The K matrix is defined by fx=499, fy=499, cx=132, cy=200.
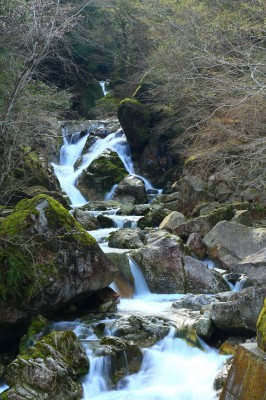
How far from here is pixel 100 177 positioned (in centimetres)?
1983

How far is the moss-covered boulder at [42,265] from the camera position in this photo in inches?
269

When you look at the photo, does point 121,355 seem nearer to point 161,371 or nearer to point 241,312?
point 161,371

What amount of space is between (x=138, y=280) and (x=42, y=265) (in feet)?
8.93

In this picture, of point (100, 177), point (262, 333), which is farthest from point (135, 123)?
point (262, 333)

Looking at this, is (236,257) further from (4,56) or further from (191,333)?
(4,56)

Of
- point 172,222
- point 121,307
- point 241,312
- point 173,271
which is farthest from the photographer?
point 172,222

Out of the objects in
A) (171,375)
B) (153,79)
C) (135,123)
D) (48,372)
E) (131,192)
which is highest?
(153,79)

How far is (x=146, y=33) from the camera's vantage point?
24516mm

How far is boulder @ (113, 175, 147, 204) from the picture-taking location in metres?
18.5

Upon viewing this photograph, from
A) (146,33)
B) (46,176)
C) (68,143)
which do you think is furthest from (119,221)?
(146,33)

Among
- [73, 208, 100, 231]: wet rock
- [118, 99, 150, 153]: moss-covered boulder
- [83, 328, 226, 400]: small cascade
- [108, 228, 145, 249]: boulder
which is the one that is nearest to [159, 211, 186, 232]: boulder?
[108, 228, 145, 249]: boulder

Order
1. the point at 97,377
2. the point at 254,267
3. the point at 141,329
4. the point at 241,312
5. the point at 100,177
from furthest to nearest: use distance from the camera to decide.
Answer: the point at 100,177
the point at 254,267
the point at 141,329
the point at 241,312
the point at 97,377

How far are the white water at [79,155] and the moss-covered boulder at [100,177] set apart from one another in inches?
11.9

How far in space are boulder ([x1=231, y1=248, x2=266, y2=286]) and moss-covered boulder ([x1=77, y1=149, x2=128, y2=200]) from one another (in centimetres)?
1067
